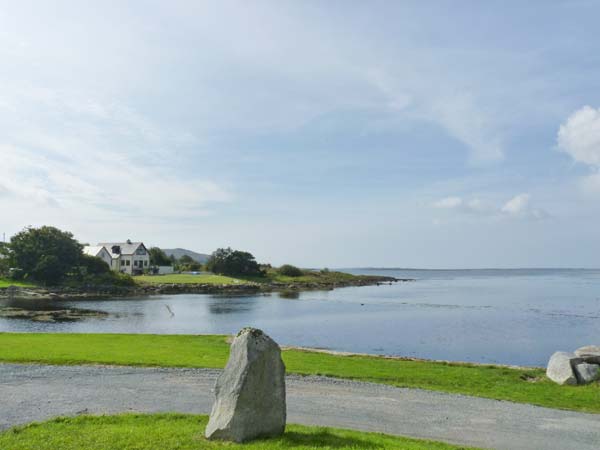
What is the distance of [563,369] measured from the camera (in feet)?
67.7

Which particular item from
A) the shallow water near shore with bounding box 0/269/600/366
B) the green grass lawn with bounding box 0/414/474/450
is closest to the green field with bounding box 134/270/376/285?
the shallow water near shore with bounding box 0/269/600/366

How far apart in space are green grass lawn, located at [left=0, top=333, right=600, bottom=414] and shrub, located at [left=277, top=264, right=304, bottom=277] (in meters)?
113

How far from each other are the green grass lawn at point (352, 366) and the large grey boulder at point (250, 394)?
9161mm

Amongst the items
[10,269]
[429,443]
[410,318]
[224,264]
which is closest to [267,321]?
[410,318]

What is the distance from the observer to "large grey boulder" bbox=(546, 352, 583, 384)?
2011 cm

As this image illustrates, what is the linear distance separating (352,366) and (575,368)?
9392 mm

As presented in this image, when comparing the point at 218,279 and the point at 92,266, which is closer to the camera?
the point at 92,266

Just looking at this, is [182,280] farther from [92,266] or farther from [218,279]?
[92,266]

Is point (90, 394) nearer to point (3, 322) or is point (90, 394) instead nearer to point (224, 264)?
point (3, 322)

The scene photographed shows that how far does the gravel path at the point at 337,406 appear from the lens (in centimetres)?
1250

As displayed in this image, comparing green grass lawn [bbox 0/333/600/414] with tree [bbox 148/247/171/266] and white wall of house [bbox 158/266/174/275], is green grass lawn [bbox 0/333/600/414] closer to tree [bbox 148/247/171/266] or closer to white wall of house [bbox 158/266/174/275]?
white wall of house [bbox 158/266/174/275]

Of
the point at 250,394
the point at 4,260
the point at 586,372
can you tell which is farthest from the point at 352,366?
the point at 4,260

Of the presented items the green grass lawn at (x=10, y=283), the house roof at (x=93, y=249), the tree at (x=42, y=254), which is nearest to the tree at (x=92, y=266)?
the tree at (x=42, y=254)

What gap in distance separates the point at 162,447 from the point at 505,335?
4001 cm
